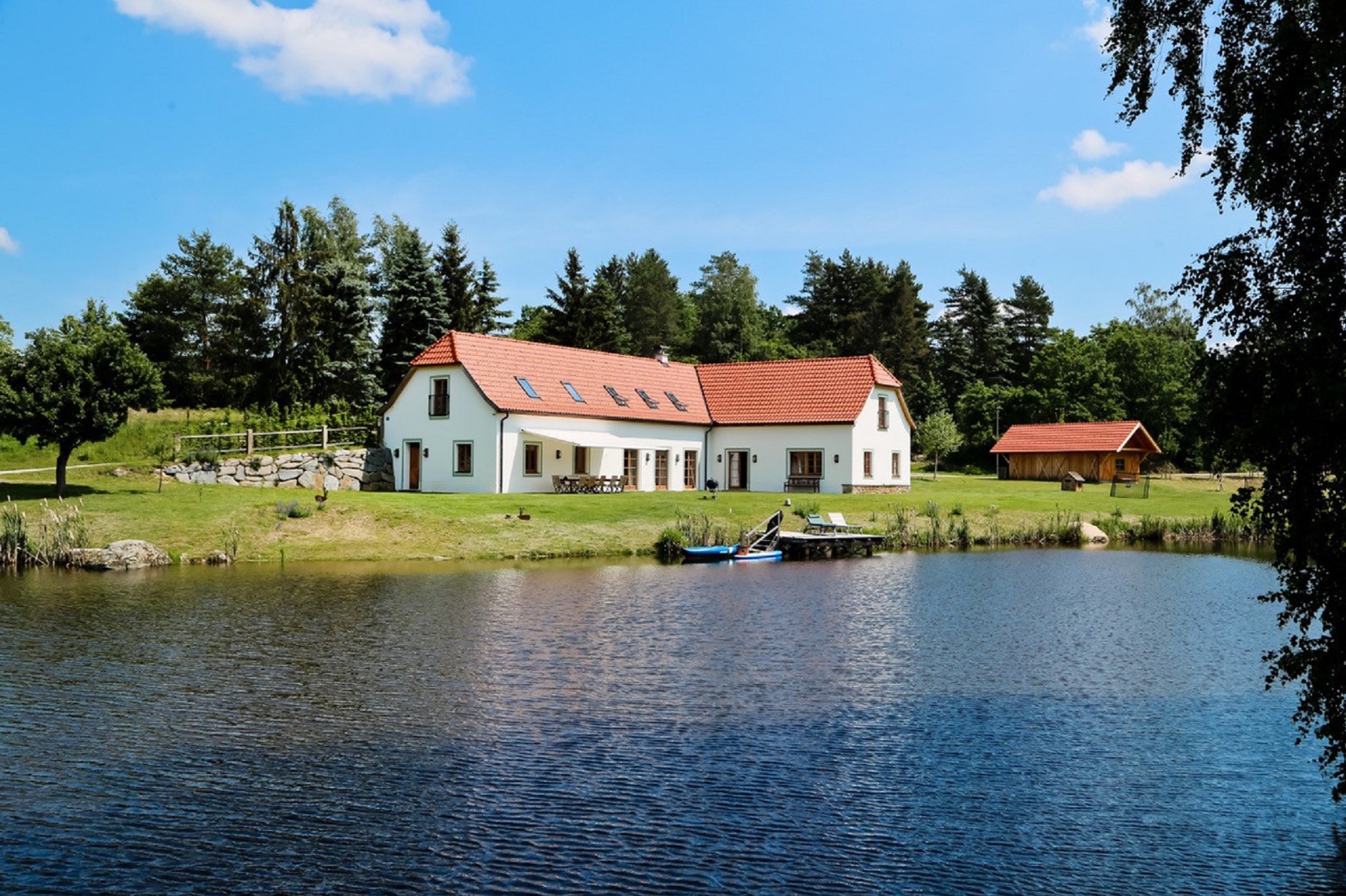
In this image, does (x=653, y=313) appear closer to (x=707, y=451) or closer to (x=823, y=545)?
(x=707, y=451)

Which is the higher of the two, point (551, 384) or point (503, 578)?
point (551, 384)

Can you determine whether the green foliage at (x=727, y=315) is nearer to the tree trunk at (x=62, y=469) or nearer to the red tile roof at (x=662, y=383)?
the red tile roof at (x=662, y=383)

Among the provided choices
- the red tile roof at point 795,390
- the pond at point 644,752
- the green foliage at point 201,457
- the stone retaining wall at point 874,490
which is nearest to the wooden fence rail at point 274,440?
the green foliage at point 201,457

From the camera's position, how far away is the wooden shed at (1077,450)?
6212 cm

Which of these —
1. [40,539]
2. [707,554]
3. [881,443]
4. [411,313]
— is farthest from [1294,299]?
[411,313]

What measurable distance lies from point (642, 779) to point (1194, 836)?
178 inches

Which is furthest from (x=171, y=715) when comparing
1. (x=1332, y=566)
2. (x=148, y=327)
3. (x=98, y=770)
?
(x=148, y=327)

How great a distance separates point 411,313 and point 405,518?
78.9 feet

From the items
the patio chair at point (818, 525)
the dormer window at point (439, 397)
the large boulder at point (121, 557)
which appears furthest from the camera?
the dormer window at point (439, 397)

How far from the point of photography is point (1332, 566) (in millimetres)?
8398

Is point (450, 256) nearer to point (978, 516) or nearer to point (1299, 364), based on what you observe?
point (978, 516)

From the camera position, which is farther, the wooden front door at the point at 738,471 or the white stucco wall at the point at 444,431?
the wooden front door at the point at 738,471

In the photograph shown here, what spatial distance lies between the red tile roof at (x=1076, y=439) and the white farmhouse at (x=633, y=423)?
1750cm

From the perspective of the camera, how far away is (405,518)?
104ft
